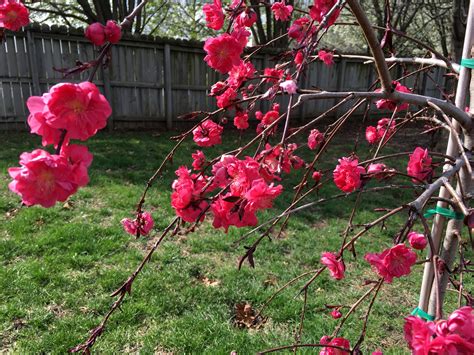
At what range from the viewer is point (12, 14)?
96 centimetres

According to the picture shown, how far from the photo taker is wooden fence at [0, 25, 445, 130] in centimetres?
671

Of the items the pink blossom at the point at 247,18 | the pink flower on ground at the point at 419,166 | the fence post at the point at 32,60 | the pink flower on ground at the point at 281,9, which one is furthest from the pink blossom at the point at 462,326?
the fence post at the point at 32,60

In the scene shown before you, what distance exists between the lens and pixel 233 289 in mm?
2881

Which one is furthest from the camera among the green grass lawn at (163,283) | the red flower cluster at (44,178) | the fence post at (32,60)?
the fence post at (32,60)

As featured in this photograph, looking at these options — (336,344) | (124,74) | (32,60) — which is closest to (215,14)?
(336,344)

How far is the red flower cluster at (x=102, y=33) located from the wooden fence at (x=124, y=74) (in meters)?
5.86

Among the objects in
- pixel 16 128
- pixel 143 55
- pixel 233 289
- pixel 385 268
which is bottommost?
pixel 233 289

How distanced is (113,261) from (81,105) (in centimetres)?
271

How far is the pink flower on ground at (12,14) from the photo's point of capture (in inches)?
37.1

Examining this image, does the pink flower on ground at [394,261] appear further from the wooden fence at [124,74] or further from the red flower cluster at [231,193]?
the wooden fence at [124,74]

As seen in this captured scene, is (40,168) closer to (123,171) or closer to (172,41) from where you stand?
(123,171)

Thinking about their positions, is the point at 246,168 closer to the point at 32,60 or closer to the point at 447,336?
the point at 447,336

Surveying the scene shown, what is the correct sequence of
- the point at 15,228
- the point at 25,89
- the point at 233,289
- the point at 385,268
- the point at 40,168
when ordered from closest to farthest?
the point at 40,168 → the point at 385,268 → the point at 233,289 → the point at 15,228 → the point at 25,89

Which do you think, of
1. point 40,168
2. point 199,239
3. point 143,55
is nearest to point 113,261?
point 199,239
